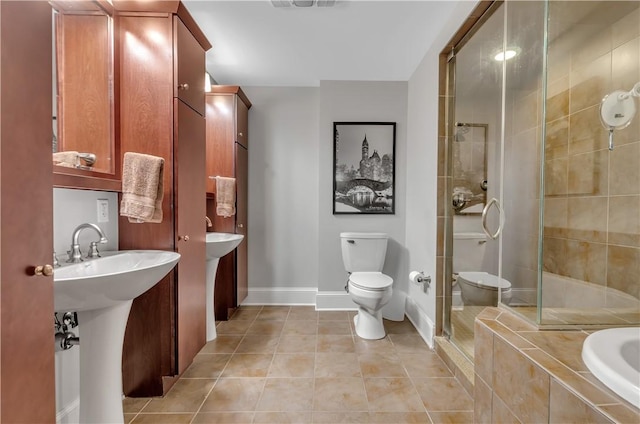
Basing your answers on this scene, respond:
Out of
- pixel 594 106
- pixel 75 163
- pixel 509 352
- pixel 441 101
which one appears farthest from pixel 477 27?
pixel 75 163

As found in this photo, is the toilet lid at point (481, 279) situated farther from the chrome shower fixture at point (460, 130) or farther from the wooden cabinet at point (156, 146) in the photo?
the wooden cabinet at point (156, 146)

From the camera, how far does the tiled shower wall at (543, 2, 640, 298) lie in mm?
1517

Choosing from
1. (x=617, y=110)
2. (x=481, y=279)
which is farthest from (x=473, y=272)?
(x=617, y=110)

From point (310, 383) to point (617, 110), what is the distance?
236 centimetres

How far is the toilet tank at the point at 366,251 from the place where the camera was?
257 cm

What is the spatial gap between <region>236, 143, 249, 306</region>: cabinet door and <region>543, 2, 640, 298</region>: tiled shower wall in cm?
229

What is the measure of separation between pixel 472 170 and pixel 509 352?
1.32 metres

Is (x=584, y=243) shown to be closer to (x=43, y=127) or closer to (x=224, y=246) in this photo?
(x=224, y=246)

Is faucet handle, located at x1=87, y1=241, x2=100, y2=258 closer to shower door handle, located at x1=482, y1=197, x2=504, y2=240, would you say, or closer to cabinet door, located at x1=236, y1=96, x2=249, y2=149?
cabinet door, located at x1=236, y1=96, x2=249, y2=149

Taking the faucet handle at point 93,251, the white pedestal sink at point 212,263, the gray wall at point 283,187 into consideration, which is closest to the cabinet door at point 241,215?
the gray wall at point 283,187

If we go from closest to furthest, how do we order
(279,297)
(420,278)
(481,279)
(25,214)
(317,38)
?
(25,214), (481,279), (317,38), (420,278), (279,297)

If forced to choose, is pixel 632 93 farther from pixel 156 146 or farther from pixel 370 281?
pixel 156 146

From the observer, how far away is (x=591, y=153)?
1689mm

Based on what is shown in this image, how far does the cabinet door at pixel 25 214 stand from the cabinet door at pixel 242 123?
1855 millimetres
